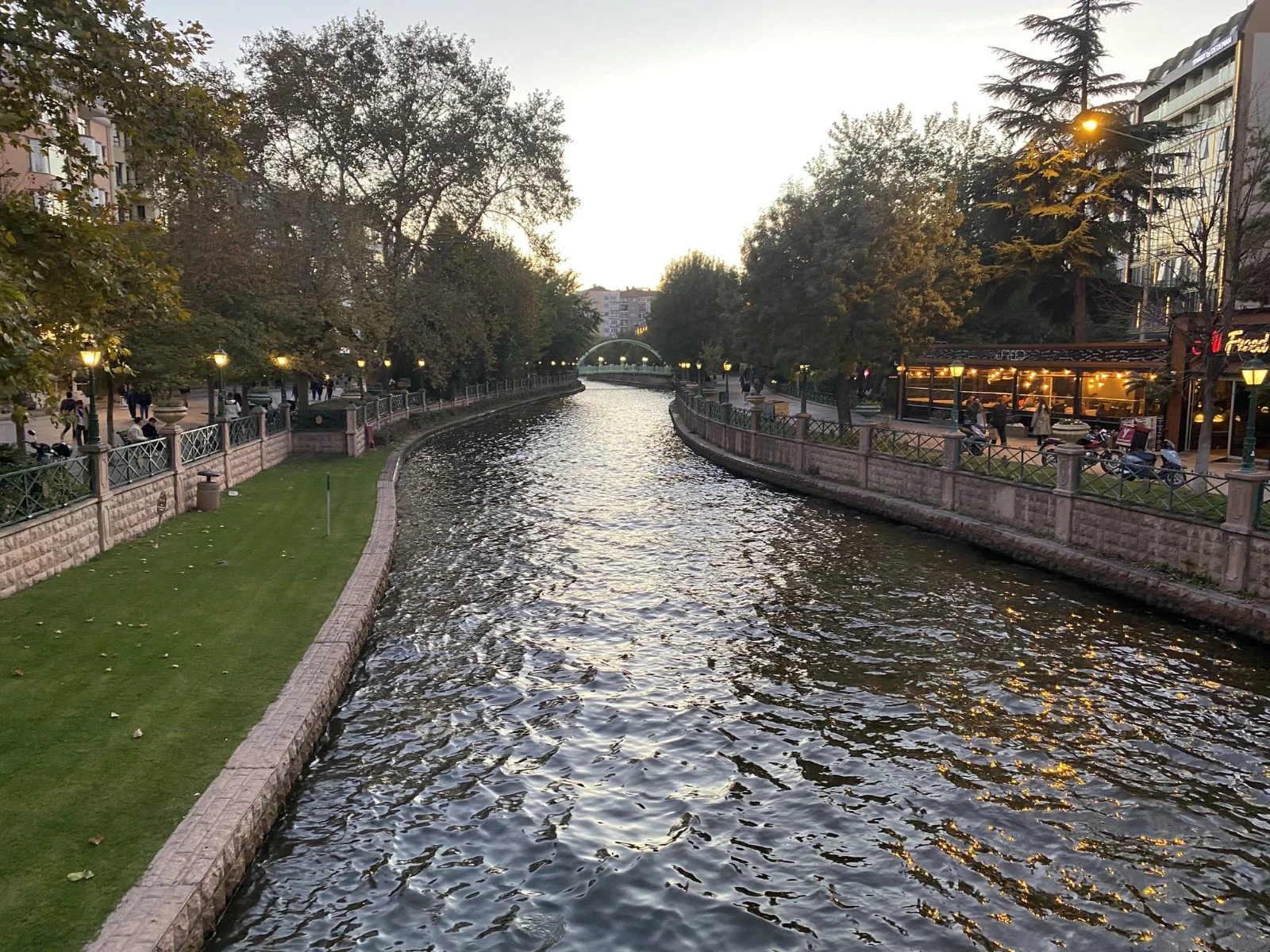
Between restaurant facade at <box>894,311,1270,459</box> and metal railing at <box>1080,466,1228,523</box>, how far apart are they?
622 cm

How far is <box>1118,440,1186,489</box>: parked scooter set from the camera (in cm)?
1661

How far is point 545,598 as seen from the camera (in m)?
17.1

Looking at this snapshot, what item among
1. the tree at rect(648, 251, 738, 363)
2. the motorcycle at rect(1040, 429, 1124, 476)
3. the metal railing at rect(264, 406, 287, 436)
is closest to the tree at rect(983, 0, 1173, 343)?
the motorcycle at rect(1040, 429, 1124, 476)

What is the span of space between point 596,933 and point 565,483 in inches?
963

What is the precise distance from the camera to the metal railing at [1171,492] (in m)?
15.9

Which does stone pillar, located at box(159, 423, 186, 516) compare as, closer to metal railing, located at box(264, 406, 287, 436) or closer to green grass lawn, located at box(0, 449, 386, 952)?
green grass lawn, located at box(0, 449, 386, 952)

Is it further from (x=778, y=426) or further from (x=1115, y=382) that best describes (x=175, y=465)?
(x=1115, y=382)

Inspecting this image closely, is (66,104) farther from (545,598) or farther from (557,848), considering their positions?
(557,848)

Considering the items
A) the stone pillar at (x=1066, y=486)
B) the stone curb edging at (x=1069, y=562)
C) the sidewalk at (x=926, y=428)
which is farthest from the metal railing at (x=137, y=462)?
the sidewalk at (x=926, y=428)

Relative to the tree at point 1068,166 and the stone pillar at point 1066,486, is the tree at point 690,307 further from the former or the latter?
the stone pillar at point 1066,486

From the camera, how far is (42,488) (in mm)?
15219

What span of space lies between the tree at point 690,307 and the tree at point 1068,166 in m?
45.9

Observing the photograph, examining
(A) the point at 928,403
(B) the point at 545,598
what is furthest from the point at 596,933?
(A) the point at 928,403

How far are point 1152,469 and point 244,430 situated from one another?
2527 cm
